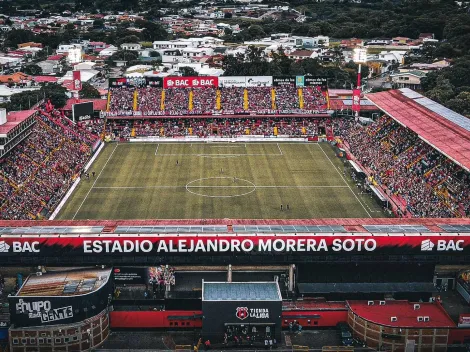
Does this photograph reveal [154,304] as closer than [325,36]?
Yes

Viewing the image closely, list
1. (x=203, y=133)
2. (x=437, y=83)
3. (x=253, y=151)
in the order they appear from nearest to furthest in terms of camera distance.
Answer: (x=253, y=151), (x=203, y=133), (x=437, y=83)

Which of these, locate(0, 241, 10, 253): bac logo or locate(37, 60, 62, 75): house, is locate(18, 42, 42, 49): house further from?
locate(0, 241, 10, 253): bac logo

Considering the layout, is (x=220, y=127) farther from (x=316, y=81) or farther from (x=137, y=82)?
(x=316, y=81)

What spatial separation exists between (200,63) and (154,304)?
4091 inches

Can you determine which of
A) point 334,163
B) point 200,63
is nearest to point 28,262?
point 334,163

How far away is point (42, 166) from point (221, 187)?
19.4 metres

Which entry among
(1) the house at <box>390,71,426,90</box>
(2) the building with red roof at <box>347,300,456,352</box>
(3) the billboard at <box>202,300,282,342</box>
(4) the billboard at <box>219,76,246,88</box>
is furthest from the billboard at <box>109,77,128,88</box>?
(2) the building with red roof at <box>347,300,456,352</box>

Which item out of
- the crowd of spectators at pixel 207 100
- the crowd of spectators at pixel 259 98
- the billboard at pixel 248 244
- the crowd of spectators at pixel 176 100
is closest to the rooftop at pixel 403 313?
the billboard at pixel 248 244

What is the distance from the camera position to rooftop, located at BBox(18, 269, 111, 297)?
34625mm

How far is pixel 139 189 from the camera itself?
2596 inches

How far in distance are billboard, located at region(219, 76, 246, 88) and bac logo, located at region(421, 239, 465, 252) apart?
2389 inches

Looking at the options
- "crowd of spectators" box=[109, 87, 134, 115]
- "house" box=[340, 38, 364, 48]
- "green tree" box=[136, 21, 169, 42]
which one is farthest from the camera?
"green tree" box=[136, 21, 169, 42]

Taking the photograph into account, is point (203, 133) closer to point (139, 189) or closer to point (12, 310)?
point (139, 189)

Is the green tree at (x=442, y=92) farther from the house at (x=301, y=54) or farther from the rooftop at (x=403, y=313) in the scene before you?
the rooftop at (x=403, y=313)
